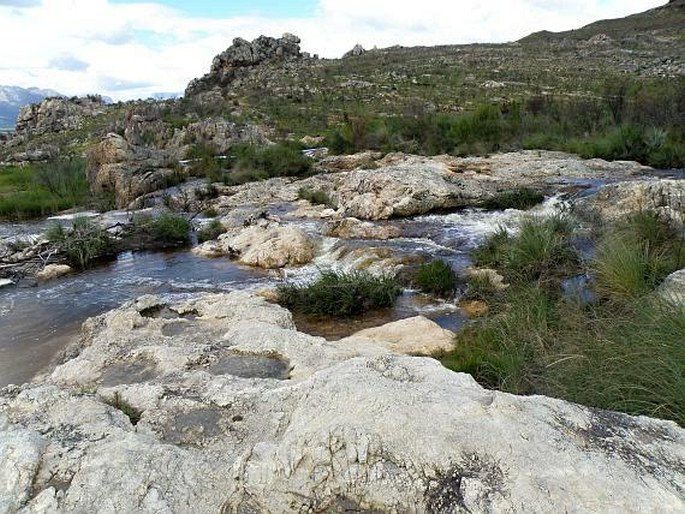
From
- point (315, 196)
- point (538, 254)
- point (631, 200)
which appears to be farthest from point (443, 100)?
point (538, 254)

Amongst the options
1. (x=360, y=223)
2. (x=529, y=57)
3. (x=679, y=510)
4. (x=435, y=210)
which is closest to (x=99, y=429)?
(x=679, y=510)

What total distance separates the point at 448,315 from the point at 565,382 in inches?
175

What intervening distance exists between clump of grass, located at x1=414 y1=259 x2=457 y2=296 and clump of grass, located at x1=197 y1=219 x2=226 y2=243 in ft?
21.9

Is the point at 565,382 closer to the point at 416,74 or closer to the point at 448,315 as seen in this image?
the point at 448,315

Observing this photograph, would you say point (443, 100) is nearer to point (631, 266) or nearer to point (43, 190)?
point (43, 190)

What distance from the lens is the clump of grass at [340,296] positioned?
8445 mm

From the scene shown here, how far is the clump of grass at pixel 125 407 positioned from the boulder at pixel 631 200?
29.8ft

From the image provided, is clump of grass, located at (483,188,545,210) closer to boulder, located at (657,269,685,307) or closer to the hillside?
the hillside

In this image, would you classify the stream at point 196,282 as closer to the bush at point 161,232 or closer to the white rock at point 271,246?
the white rock at point 271,246

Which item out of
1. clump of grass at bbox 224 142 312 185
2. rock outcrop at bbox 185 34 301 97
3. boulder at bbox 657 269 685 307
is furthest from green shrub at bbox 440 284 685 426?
rock outcrop at bbox 185 34 301 97

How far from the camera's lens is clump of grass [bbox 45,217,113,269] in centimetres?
1245

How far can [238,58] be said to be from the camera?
63.1 meters

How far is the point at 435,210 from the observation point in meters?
15.0

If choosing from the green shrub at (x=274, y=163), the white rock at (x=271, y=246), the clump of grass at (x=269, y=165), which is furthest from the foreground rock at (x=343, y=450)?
the green shrub at (x=274, y=163)
